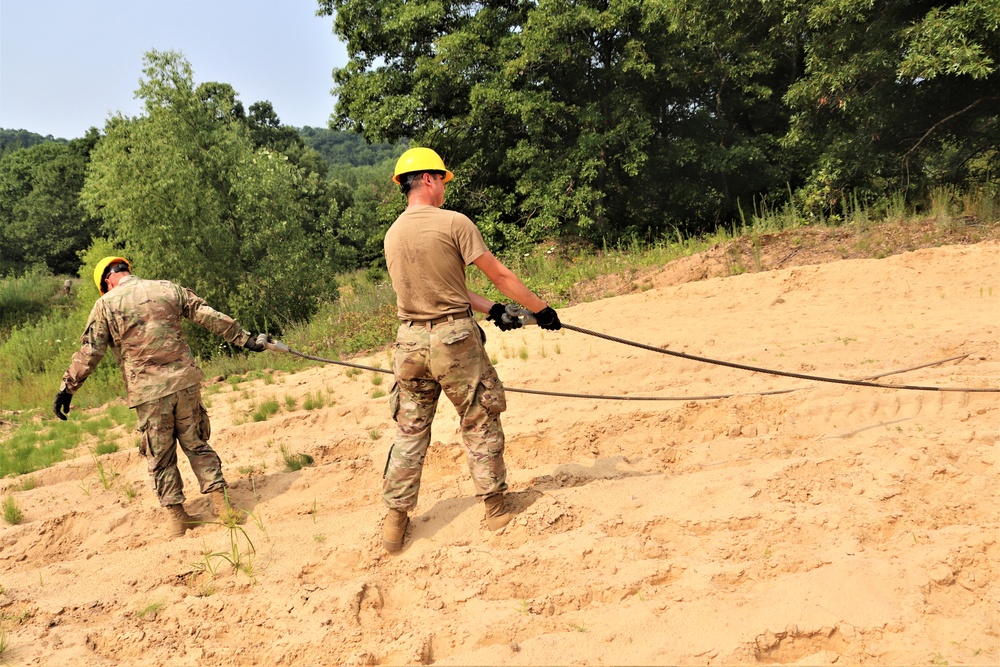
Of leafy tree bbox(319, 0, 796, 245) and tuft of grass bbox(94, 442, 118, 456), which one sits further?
leafy tree bbox(319, 0, 796, 245)

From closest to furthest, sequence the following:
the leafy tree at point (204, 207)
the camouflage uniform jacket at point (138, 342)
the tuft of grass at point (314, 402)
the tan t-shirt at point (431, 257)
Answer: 1. the tan t-shirt at point (431, 257)
2. the camouflage uniform jacket at point (138, 342)
3. the tuft of grass at point (314, 402)
4. the leafy tree at point (204, 207)

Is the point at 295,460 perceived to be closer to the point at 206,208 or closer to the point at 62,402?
the point at 62,402

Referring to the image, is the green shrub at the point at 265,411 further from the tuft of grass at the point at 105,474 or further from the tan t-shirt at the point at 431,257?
the tan t-shirt at the point at 431,257

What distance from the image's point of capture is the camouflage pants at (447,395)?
3.95 metres

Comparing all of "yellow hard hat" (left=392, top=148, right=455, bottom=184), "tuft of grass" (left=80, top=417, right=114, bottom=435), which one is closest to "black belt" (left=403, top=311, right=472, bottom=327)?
"yellow hard hat" (left=392, top=148, right=455, bottom=184)

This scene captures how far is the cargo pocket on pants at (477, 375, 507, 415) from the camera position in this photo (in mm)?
4008

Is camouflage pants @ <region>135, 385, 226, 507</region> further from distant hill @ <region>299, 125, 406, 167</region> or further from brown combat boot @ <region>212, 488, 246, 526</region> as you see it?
distant hill @ <region>299, 125, 406, 167</region>

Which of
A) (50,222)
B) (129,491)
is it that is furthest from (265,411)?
(50,222)

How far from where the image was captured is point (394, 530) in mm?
4137

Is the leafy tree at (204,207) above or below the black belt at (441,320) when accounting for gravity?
above

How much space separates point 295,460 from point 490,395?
2724 mm

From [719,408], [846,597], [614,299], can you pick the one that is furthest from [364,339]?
[846,597]

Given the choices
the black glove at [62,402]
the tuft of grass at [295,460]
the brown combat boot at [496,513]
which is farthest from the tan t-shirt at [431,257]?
the black glove at [62,402]

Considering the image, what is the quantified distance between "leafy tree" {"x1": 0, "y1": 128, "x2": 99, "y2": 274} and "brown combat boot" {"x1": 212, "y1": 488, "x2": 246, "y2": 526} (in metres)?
38.0
